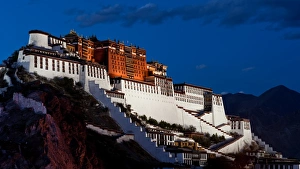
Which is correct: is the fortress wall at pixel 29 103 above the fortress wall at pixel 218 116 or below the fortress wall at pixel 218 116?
below

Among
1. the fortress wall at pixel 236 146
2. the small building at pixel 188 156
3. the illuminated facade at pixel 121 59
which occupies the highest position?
the illuminated facade at pixel 121 59

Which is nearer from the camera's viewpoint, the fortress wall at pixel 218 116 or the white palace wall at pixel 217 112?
the fortress wall at pixel 218 116

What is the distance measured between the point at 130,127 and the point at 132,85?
42.0ft

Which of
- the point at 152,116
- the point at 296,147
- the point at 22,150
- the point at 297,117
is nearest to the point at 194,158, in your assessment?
the point at 152,116

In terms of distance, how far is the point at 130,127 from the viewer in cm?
8806

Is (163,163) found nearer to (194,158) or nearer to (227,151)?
(194,158)

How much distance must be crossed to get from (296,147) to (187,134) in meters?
61.7

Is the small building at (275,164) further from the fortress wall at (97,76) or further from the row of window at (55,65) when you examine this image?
the row of window at (55,65)

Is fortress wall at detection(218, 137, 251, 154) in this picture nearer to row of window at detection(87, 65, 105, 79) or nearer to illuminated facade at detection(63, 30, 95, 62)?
row of window at detection(87, 65, 105, 79)

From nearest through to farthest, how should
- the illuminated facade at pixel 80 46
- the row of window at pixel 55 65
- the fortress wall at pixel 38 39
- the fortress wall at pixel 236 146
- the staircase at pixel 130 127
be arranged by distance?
1. the staircase at pixel 130 127
2. the row of window at pixel 55 65
3. the fortress wall at pixel 38 39
4. the illuminated facade at pixel 80 46
5. the fortress wall at pixel 236 146

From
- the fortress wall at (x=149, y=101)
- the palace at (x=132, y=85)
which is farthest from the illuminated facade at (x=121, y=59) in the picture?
the fortress wall at (x=149, y=101)

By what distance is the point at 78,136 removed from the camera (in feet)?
209

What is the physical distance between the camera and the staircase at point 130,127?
8472 cm

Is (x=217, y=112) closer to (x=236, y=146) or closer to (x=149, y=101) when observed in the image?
(x=236, y=146)
